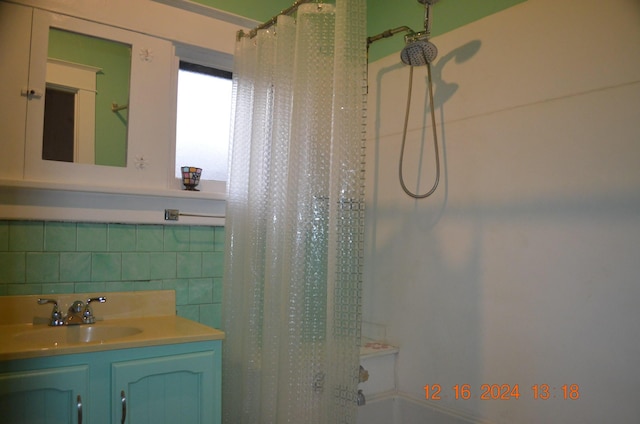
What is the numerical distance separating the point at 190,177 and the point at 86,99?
531 mm

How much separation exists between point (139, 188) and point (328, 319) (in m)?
1.03

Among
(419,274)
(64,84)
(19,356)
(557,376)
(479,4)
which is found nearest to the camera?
(19,356)

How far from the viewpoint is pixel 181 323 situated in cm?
172

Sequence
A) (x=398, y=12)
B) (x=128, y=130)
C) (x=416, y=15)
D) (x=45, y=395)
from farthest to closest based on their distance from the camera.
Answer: (x=398, y=12) < (x=416, y=15) < (x=128, y=130) < (x=45, y=395)

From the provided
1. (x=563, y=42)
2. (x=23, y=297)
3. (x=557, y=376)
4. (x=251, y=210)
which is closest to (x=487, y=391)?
(x=557, y=376)

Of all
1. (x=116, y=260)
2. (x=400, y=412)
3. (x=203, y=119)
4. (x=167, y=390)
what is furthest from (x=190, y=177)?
(x=400, y=412)

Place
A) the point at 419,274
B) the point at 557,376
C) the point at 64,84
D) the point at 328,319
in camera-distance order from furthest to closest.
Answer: the point at 419,274
the point at 64,84
the point at 557,376
the point at 328,319

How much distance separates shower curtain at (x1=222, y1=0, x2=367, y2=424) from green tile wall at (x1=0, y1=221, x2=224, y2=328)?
330mm

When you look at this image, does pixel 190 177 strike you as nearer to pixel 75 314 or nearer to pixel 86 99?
pixel 86 99

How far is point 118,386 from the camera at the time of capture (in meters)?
1.33

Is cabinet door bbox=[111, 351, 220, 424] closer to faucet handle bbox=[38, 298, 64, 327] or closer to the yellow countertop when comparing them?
the yellow countertop

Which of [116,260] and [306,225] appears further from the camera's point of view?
[116,260]

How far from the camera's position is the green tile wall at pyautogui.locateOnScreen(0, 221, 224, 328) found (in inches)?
65.0

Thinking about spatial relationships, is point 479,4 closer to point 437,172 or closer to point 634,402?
point 437,172
